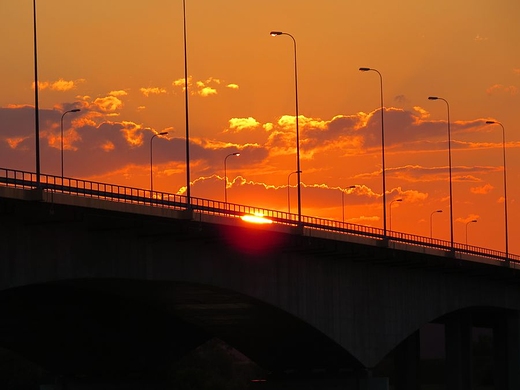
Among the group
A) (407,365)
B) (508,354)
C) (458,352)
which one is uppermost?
(458,352)

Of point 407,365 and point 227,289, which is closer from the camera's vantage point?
point 227,289

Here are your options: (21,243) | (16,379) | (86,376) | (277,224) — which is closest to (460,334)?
(86,376)

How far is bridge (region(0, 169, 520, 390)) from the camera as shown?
6353 centimetres

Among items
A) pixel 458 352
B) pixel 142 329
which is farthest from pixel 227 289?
pixel 458 352

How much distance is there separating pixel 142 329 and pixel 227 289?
2425cm

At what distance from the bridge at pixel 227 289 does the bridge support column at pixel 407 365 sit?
0.44 ft

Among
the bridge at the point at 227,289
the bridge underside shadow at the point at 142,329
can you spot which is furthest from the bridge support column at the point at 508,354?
the bridge underside shadow at the point at 142,329

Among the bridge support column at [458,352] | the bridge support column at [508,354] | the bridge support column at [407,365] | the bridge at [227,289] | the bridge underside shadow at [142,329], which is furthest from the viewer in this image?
the bridge support column at [407,365]

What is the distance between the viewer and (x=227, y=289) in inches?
3024

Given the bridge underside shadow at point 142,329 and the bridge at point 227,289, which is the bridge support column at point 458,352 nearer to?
the bridge at point 227,289

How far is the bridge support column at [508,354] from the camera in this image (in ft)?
396

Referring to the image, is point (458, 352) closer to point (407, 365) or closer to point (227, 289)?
point (407, 365)

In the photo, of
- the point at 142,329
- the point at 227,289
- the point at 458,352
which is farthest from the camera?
the point at 458,352

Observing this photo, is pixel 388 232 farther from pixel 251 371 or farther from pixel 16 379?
pixel 251 371
